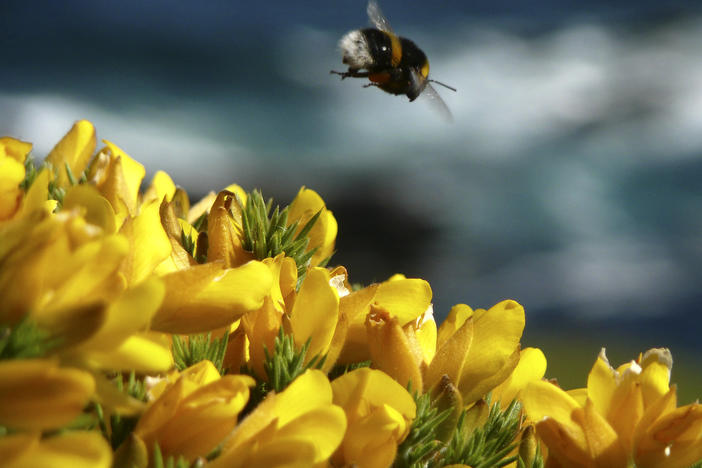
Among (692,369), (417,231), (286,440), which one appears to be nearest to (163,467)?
(286,440)

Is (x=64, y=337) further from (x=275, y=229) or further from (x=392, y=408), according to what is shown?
(x=275, y=229)

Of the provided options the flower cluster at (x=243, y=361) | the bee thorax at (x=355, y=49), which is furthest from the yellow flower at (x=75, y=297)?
the bee thorax at (x=355, y=49)

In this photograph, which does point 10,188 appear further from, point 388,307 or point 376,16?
point 376,16

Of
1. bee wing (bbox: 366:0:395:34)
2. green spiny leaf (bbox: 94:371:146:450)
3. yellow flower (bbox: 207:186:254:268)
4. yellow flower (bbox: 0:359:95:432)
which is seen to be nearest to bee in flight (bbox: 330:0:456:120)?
bee wing (bbox: 366:0:395:34)

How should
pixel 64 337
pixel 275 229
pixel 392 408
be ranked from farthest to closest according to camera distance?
pixel 275 229 → pixel 392 408 → pixel 64 337

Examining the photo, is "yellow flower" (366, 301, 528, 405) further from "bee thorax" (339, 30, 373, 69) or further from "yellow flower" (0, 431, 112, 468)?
"bee thorax" (339, 30, 373, 69)

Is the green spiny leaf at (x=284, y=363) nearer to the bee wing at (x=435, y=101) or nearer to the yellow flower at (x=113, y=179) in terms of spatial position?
the yellow flower at (x=113, y=179)
